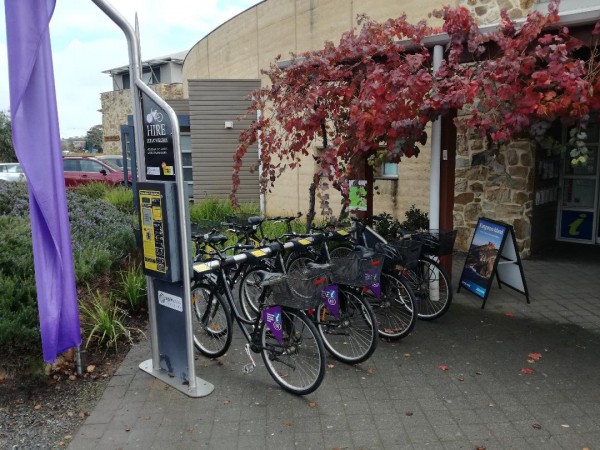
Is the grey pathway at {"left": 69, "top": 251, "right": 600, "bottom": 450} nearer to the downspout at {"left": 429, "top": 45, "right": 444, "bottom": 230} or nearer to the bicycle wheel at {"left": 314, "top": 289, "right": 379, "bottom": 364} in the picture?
the bicycle wheel at {"left": 314, "top": 289, "right": 379, "bottom": 364}

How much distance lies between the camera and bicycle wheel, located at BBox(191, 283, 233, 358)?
4.52 meters

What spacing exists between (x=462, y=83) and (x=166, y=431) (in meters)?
3.65

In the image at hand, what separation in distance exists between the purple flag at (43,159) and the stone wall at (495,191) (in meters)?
5.51

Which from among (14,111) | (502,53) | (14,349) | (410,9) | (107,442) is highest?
(410,9)

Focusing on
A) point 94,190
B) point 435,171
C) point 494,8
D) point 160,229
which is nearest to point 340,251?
point 435,171

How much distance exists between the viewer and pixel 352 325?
4.43m

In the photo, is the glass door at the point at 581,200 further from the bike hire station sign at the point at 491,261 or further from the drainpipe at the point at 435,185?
the drainpipe at the point at 435,185

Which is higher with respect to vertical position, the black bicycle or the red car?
the red car

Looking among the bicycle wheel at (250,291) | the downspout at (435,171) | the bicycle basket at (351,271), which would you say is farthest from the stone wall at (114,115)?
the bicycle basket at (351,271)

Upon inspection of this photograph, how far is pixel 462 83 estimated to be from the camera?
458 cm

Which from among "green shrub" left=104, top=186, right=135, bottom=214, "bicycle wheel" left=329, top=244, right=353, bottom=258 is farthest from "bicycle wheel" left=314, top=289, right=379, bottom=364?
"green shrub" left=104, top=186, right=135, bottom=214

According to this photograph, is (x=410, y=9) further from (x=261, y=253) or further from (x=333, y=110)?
(x=261, y=253)

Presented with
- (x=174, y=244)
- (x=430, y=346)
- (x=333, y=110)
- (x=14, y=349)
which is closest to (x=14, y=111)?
(x=174, y=244)

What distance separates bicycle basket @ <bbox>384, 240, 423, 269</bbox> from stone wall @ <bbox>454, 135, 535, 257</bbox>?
2.73m
